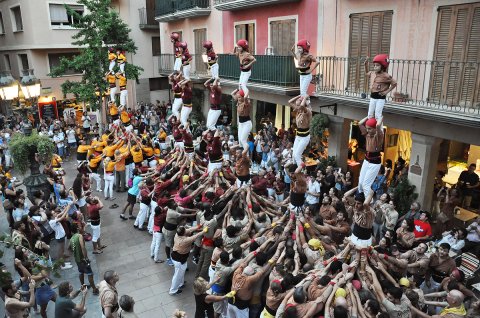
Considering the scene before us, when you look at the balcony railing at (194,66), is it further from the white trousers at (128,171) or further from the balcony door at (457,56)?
the balcony door at (457,56)

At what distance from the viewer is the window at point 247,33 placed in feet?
57.8

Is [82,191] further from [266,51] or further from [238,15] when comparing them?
[238,15]

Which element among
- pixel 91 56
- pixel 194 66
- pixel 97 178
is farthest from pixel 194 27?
pixel 97 178

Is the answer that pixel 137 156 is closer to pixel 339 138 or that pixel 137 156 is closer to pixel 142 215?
pixel 142 215

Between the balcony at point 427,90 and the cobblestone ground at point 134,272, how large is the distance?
22.4 ft

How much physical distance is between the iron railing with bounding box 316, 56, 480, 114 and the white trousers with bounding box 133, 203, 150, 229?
6680mm

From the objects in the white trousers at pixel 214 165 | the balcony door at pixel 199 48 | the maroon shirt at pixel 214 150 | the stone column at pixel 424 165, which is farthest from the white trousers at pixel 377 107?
the balcony door at pixel 199 48

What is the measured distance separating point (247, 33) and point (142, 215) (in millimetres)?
10104

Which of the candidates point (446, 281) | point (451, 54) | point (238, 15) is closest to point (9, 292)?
point (446, 281)

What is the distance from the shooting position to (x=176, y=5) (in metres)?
22.0

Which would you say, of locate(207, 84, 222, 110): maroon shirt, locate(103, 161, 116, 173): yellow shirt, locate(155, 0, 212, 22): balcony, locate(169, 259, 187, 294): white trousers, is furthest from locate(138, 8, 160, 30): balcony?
locate(169, 259, 187, 294): white trousers

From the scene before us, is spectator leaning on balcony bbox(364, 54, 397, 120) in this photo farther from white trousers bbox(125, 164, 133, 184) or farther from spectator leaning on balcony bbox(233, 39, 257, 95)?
white trousers bbox(125, 164, 133, 184)

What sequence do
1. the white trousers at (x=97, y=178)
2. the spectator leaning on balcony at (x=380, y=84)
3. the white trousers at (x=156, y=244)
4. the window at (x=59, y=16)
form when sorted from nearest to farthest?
the spectator leaning on balcony at (x=380, y=84) → the white trousers at (x=156, y=244) → the white trousers at (x=97, y=178) → the window at (x=59, y=16)

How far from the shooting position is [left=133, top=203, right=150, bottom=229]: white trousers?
37.6ft
